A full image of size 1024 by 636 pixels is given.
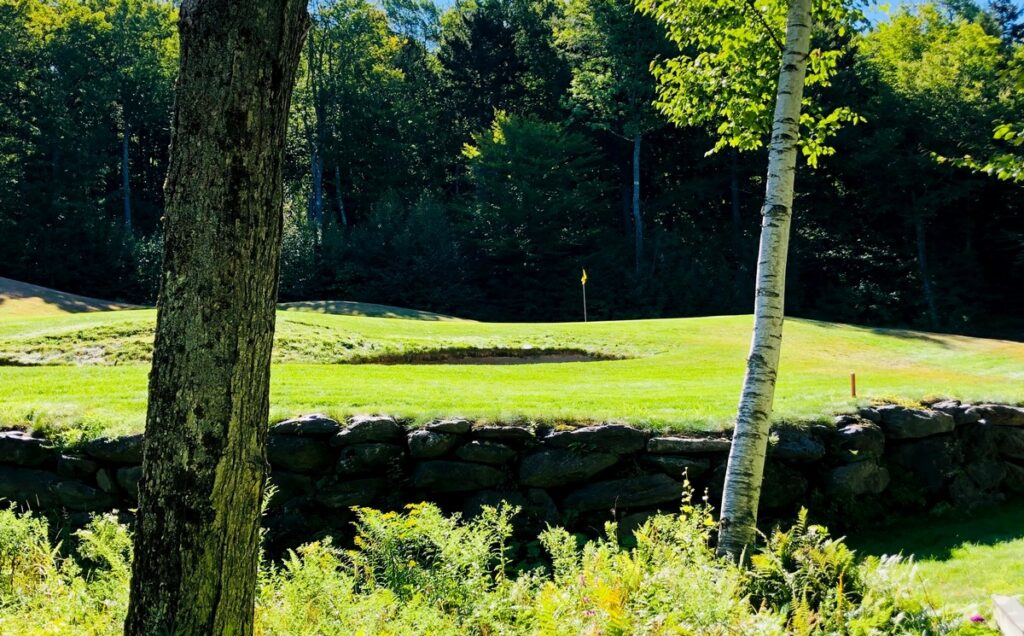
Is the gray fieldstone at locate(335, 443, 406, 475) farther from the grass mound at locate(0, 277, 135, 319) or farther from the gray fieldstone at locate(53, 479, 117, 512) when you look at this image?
the grass mound at locate(0, 277, 135, 319)

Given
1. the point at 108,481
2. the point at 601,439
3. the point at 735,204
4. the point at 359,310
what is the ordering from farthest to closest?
the point at 735,204 < the point at 359,310 < the point at 601,439 < the point at 108,481

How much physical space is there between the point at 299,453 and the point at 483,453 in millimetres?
1465

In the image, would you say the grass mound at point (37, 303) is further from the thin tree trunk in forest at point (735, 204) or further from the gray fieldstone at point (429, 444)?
the thin tree trunk in forest at point (735, 204)

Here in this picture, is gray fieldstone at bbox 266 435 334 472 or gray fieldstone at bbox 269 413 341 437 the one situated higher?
gray fieldstone at bbox 269 413 341 437

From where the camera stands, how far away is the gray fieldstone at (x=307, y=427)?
6730 millimetres

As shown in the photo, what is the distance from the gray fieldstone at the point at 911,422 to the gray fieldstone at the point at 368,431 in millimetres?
4674

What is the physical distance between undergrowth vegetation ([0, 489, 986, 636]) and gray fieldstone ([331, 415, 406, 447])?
86.9 inches

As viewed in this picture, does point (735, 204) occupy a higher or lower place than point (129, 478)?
higher

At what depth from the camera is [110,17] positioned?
37.9 meters

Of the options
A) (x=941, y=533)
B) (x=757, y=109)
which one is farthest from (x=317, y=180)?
(x=941, y=533)

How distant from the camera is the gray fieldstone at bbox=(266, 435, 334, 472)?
6613 millimetres

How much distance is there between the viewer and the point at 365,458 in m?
6.75

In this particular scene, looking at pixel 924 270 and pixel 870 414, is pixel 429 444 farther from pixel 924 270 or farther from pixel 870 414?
pixel 924 270

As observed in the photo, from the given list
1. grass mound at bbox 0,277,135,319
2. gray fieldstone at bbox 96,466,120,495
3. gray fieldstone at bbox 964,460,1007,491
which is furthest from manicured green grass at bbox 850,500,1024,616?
grass mound at bbox 0,277,135,319
